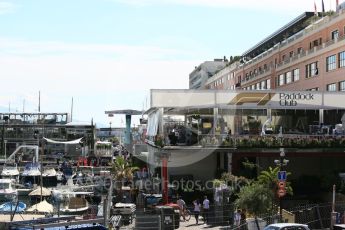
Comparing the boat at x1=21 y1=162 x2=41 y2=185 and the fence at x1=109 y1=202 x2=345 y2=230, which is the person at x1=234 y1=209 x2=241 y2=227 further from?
the boat at x1=21 y1=162 x2=41 y2=185

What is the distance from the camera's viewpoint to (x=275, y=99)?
48.7m

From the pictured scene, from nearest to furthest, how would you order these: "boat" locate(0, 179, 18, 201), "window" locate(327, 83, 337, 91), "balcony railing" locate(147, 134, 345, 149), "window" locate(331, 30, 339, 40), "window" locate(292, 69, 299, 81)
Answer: "balcony railing" locate(147, 134, 345, 149)
"boat" locate(0, 179, 18, 201)
"window" locate(327, 83, 337, 91)
"window" locate(331, 30, 339, 40)
"window" locate(292, 69, 299, 81)

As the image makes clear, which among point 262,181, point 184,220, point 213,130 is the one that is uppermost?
point 213,130

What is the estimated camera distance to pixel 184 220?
3462 cm

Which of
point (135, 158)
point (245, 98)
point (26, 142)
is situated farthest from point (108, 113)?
point (245, 98)

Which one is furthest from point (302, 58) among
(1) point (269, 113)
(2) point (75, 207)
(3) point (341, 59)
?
(2) point (75, 207)

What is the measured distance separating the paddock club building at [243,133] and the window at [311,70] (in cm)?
1456

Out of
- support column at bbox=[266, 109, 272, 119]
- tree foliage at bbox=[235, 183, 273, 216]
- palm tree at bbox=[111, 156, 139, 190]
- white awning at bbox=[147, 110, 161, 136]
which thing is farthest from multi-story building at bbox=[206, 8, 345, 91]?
tree foliage at bbox=[235, 183, 273, 216]

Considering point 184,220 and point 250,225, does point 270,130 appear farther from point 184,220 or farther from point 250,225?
point 250,225

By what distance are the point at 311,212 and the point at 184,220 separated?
25.0ft

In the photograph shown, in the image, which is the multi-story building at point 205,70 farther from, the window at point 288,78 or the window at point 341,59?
the window at point 341,59

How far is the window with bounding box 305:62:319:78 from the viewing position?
2630 inches

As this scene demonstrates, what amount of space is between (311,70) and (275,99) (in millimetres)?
21197

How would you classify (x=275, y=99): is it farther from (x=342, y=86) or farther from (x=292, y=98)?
(x=342, y=86)
